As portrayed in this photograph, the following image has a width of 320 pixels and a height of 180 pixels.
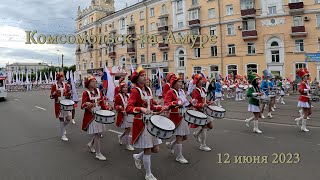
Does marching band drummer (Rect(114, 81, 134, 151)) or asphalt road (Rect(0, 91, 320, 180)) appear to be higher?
marching band drummer (Rect(114, 81, 134, 151))

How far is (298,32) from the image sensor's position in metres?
31.5

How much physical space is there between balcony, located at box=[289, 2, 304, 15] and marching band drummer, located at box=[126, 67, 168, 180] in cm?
3310

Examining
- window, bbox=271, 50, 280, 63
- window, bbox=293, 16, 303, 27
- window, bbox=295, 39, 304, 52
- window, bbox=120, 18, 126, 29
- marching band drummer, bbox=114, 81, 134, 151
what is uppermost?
window, bbox=120, 18, 126, 29

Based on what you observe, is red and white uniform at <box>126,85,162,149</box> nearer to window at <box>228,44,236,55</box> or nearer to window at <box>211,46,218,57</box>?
window at <box>228,44,236,55</box>

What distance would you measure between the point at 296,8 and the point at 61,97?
32419mm

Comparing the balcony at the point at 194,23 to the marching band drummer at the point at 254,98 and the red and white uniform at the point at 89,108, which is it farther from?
the red and white uniform at the point at 89,108

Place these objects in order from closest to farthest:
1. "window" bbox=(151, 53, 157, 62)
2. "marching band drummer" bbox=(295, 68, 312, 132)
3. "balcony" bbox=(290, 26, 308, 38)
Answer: "marching band drummer" bbox=(295, 68, 312, 132) → "balcony" bbox=(290, 26, 308, 38) → "window" bbox=(151, 53, 157, 62)

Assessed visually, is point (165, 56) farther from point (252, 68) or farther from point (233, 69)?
point (252, 68)

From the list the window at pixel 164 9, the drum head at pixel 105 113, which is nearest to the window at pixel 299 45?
the window at pixel 164 9

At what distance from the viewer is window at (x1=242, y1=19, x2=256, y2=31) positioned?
34959 millimetres

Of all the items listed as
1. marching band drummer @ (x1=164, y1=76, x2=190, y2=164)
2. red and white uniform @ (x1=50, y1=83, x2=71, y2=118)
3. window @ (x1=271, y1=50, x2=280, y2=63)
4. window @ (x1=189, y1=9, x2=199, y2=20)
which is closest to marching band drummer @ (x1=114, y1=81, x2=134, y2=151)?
marching band drummer @ (x1=164, y1=76, x2=190, y2=164)

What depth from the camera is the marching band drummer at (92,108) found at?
240 inches

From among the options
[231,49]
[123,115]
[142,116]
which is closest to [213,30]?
[231,49]

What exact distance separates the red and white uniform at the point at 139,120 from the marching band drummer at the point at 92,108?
1586 millimetres
